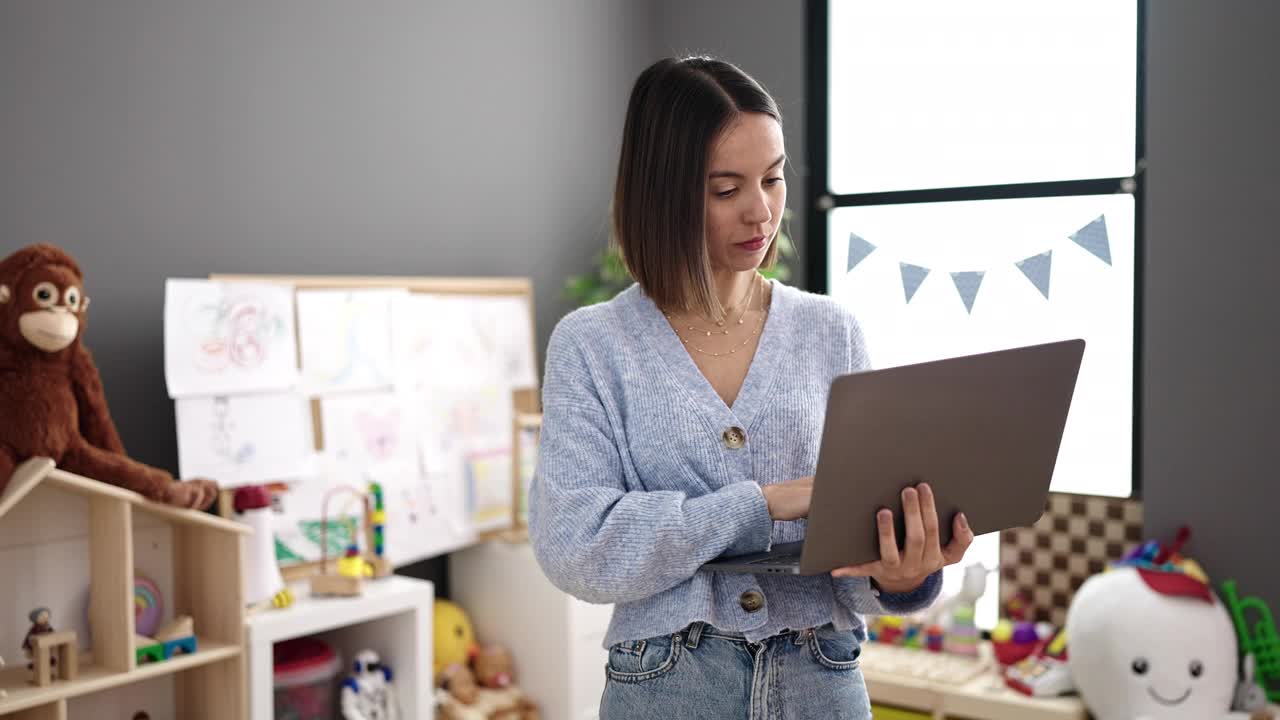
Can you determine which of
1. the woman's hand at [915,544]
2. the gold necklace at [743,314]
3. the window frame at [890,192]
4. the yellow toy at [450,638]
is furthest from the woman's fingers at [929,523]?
the window frame at [890,192]

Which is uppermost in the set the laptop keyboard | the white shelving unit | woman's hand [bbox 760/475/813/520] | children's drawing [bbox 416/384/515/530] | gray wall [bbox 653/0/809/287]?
gray wall [bbox 653/0/809/287]

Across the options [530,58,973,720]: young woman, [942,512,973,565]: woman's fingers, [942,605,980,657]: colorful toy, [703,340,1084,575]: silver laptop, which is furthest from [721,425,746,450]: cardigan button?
[942,605,980,657]: colorful toy

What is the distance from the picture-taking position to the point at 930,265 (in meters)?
3.15

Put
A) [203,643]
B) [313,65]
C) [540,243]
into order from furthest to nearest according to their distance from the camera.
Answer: [540,243] < [313,65] < [203,643]

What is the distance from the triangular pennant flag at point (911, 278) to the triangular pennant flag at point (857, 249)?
138mm

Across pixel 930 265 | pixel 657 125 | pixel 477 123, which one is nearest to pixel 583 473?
pixel 657 125

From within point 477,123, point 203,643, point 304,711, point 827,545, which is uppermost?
point 477,123

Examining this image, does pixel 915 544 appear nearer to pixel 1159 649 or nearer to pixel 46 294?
pixel 46 294

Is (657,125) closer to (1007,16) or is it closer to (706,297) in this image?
(706,297)

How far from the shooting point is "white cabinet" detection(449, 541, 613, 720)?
8.76 feet

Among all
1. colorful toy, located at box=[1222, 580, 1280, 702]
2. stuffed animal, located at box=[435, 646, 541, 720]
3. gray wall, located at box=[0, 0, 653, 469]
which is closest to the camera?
gray wall, located at box=[0, 0, 653, 469]

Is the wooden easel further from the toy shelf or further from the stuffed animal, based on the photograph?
the stuffed animal

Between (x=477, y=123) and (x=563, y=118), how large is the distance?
0.35 m

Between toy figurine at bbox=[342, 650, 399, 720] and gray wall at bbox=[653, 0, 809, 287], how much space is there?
5.48 ft
